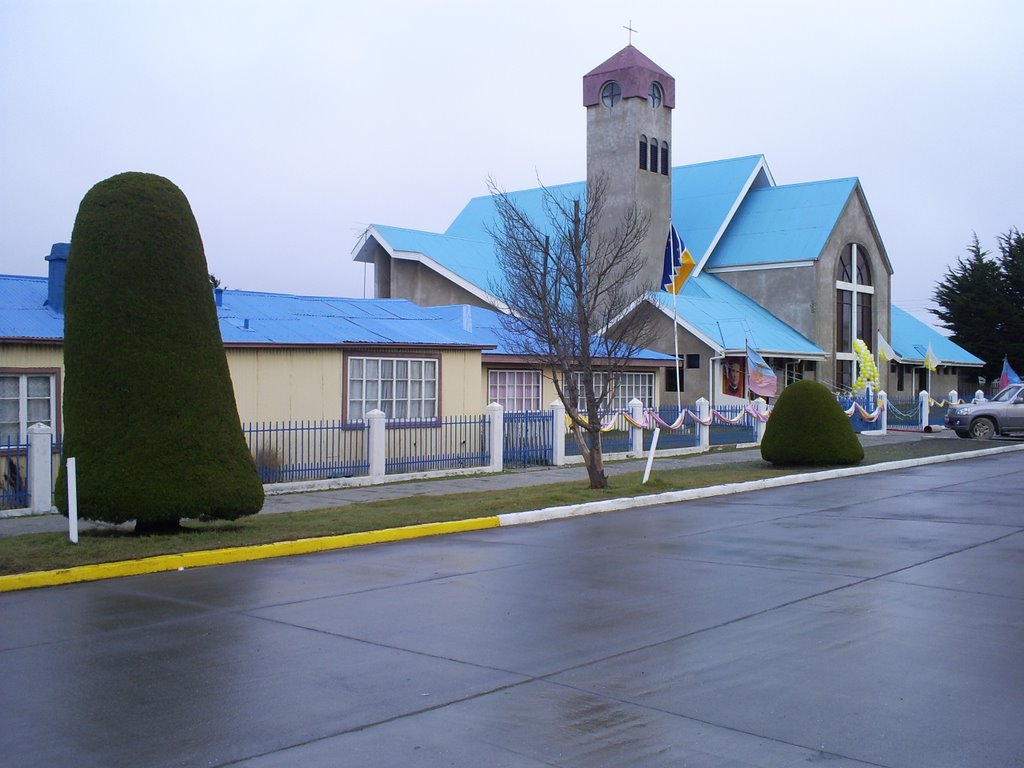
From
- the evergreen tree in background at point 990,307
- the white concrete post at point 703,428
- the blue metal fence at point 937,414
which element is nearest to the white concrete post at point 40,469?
the white concrete post at point 703,428

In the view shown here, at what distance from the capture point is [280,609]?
914 cm

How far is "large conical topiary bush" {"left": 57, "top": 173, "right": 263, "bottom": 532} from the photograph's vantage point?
12289 mm

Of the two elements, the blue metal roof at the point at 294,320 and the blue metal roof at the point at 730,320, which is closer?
the blue metal roof at the point at 294,320

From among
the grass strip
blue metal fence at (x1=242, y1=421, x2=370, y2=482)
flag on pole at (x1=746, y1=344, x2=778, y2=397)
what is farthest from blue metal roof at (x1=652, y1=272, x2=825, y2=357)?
blue metal fence at (x1=242, y1=421, x2=370, y2=482)

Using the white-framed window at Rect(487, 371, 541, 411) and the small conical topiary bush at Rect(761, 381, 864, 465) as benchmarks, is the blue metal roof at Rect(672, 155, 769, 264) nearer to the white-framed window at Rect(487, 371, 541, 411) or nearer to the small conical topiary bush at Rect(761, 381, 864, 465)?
the white-framed window at Rect(487, 371, 541, 411)

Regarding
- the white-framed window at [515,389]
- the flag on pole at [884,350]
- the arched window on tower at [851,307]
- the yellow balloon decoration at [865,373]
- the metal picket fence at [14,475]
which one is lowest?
the metal picket fence at [14,475]

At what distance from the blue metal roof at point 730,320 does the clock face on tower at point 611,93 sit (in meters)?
7.35

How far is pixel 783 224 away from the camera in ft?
144

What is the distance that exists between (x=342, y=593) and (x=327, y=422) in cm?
1138

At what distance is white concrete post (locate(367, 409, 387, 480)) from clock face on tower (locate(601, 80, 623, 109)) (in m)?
22.5

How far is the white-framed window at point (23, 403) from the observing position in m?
16.8

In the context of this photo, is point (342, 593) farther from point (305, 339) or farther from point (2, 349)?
point (305, 339)

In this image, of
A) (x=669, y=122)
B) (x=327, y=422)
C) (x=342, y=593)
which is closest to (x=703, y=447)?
(x=327, y=422)

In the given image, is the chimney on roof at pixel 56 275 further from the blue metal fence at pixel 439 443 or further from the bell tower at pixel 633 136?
the bell tower at pixel 633 136
